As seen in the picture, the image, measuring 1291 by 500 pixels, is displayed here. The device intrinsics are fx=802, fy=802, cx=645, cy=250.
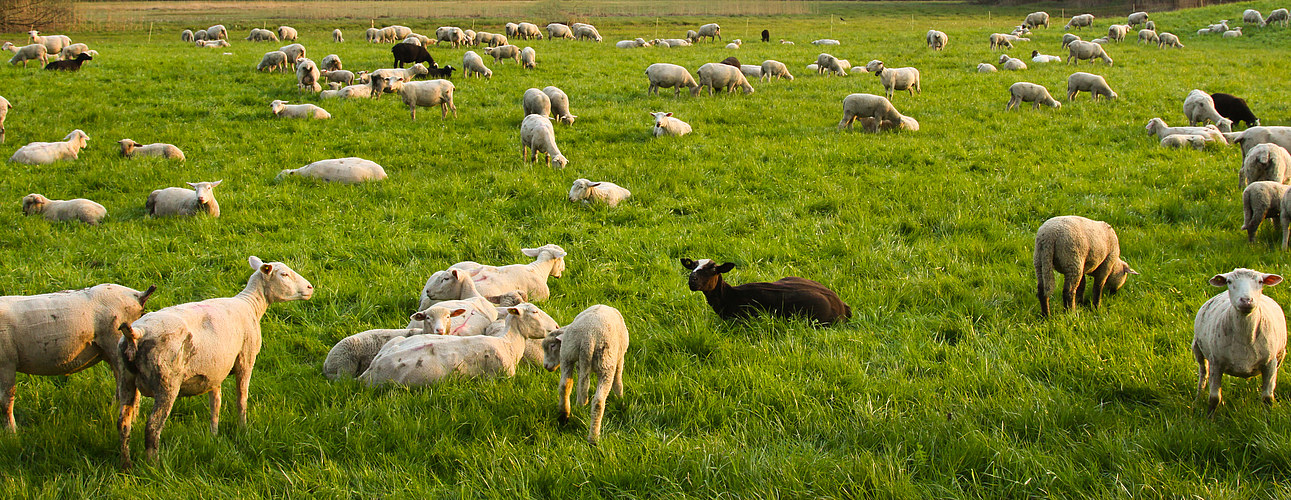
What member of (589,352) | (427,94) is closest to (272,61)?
(427,94)

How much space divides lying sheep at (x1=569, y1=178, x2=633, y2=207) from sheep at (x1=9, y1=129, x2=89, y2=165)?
10.3 metres

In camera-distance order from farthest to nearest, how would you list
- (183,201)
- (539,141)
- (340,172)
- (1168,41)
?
(1168,41), (539,141), (340,172), (183,201)

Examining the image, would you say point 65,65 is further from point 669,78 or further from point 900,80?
point 900,80

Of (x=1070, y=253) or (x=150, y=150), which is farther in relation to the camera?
(x=150, y=150)

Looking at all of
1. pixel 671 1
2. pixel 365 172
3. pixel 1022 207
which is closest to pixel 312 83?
pixel 365 172

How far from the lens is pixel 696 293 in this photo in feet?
27.2

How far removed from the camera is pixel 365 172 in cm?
1366

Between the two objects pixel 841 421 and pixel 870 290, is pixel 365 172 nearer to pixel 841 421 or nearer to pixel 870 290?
pixel 870 290

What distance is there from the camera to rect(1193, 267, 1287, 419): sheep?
484 cm

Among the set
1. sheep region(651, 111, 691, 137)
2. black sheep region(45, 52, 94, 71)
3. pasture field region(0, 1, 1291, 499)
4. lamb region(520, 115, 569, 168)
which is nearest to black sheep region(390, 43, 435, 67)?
pasture field region(0, 1, 1291, 499)

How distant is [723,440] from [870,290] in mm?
3721

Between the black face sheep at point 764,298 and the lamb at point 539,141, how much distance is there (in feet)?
24.1

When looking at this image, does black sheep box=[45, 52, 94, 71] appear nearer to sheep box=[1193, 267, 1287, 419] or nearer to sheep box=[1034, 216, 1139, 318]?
sheep box=[1034, 216, 1139, 318]

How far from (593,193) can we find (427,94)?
8.77 meters
